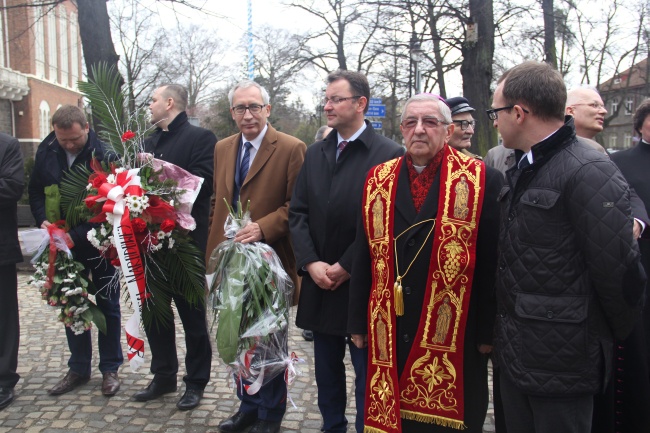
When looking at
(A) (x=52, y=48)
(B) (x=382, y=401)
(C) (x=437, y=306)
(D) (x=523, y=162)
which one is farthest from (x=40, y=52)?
(D) (x=523, y=162)

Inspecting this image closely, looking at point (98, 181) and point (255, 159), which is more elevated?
point (255, 159)

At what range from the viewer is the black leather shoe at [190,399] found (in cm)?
425

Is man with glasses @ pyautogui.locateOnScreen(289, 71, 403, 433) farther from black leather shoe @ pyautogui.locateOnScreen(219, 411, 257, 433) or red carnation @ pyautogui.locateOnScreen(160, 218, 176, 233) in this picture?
red carnation @ pyautogui.locateOnScreen(160, 218, 176, 233)

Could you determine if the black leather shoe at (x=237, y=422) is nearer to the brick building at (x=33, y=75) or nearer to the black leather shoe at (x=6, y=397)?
the black leather shoe at (x=6, y=397)

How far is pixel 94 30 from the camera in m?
9.73

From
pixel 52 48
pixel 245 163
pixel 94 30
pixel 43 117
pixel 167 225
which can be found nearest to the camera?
pixel 167 225

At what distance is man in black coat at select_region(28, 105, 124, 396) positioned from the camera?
14.4ft

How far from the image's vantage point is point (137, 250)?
383 cm

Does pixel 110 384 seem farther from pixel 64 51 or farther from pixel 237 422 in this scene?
pixel 64 51

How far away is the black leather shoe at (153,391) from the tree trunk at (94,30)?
22.1 feet

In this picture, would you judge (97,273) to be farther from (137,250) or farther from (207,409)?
(207,409)

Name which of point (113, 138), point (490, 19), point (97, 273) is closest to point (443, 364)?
point (113, 138)

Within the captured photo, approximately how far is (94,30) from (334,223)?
315 inches

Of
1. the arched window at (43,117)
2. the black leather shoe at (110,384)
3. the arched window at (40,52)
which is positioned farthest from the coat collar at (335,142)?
the arched window at (40,52)
